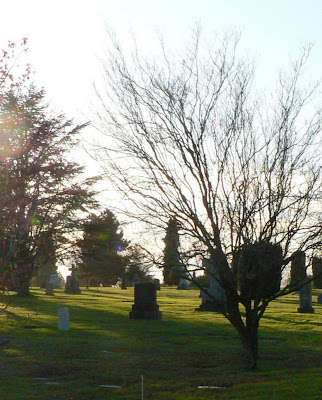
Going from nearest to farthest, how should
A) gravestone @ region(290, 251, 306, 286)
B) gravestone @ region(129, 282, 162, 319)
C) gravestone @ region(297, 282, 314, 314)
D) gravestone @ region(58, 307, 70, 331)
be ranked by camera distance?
gravestone @ region(290, 251, 306, 286), gravestone @ region(58, 307, 70, 331), gravestone @ region(129, 282, 162, 319), gravestone @ region(297, 282, 314, 314)

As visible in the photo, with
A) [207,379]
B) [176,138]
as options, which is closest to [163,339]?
[207,379]

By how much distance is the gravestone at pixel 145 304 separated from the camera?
84.2ft

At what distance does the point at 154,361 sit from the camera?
1480 centimetres

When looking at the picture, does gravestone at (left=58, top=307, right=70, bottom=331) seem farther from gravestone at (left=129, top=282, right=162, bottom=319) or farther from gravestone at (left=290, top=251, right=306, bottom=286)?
gravestone at (left=290, top=251, right=306, bottom=286)

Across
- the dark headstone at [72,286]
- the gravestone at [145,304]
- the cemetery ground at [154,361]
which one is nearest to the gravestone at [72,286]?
the dark headstone at [72,286]

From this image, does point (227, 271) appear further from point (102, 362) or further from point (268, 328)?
point (268, 328)

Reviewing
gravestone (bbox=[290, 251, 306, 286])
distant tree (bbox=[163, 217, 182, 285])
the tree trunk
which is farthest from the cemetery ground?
distant tree (bbox=[163, 217, 182, 285])

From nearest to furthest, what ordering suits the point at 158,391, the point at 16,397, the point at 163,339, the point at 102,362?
the point at 16,397 → the point at 158,391 → the point at 102,362 → the point at 163,339

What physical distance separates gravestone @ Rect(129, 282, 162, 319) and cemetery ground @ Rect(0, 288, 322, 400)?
913 millimetres

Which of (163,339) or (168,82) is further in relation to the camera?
(163,339)

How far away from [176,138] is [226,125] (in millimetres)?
998

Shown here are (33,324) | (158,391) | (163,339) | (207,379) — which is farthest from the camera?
(33,324)

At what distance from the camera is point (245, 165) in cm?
1277

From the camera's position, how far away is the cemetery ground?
11281mm
